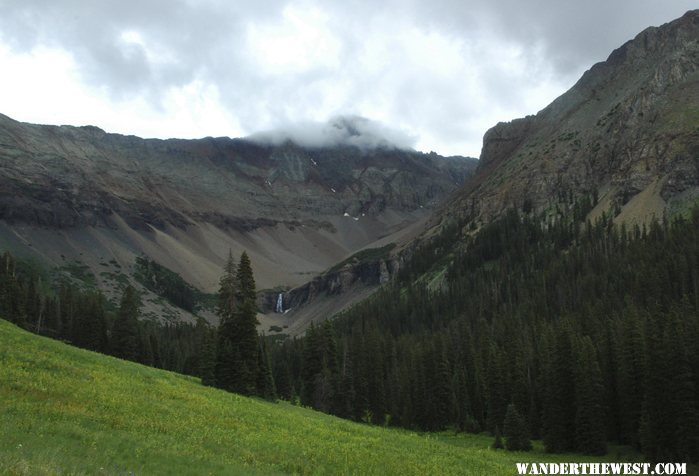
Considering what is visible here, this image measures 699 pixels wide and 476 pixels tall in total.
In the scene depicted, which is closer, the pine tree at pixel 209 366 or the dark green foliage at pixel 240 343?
the dark green foliage at pixel 240 343

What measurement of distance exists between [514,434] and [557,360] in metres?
11.6

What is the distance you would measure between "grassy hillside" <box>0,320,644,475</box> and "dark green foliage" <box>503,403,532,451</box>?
74.4 feet

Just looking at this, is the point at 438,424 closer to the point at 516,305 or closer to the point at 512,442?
the point at 512,442

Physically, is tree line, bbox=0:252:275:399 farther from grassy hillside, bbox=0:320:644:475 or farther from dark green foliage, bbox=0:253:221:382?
grassy hillside, bbox=0:320:644:475

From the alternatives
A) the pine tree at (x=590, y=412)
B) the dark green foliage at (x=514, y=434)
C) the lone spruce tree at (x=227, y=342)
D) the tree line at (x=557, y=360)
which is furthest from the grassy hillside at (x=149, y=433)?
the tree line at (x=557, y=360)

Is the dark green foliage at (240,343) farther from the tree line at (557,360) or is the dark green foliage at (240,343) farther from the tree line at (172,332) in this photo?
the tree line at (557,360)

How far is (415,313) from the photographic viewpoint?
18350 cm

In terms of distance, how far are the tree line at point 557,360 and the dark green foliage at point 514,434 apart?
0.70ft

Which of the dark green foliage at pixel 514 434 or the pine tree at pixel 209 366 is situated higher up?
the pine tree at pixel 209 366

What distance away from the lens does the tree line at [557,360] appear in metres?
54.0

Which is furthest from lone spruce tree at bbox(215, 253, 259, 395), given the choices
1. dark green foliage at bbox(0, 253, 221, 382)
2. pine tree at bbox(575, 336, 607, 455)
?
pine tree at bbox(575, 336, 607, 455)

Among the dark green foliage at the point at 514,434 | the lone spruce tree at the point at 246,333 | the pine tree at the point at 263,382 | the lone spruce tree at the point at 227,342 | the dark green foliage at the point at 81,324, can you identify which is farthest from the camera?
the dark green foliage at the point at 81,324

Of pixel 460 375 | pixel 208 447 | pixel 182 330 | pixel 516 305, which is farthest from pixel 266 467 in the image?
pixel 182 330

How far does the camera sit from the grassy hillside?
21234mm
